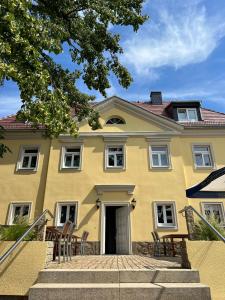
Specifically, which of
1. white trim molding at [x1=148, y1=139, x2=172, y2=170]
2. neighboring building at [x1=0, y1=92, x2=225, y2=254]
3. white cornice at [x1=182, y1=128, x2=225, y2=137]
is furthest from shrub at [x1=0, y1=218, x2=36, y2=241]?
white cornice at [x1=182, y1=128, x2=225, y2=137]

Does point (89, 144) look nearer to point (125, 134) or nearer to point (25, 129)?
point (125, 134)

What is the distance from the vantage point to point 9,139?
15.8 m

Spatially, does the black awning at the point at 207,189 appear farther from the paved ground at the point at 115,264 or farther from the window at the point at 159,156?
the window at the point at 159,156

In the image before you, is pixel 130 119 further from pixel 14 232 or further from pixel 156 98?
pixel 14 232

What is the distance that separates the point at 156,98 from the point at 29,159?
1165 cm

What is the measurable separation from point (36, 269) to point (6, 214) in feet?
33.9

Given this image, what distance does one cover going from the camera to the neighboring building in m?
13.5

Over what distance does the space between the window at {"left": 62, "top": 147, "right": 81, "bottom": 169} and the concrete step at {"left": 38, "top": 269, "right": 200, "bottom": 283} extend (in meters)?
10.7

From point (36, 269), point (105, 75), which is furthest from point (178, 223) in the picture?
point (36, 269)

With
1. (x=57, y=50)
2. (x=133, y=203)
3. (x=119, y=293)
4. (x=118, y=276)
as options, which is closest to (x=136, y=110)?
(x=133, y=203)

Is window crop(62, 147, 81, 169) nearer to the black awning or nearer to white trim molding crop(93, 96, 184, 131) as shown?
white trim molding crop(93, 96, 184, 131)

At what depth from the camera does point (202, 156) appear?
1551 cm

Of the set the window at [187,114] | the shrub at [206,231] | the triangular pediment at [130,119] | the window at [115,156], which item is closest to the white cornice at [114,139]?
the window at [115,156]

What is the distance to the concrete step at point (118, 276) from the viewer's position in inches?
164
